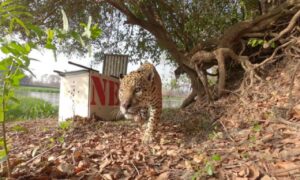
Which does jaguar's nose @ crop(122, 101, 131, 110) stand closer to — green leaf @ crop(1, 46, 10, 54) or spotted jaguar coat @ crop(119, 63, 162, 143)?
spotted jaguar coat @ crop(119, 63, 162, 143)

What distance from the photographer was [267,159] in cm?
226

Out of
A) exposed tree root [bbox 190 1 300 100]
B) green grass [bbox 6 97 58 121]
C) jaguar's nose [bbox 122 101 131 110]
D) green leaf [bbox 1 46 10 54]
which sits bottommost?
green grass [bbox 6 97 58 121]

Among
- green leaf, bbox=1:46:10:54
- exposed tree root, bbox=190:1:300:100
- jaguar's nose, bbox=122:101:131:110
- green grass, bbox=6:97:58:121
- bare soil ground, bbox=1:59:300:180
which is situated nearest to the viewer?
green leaf, bbox=1:46:10:54

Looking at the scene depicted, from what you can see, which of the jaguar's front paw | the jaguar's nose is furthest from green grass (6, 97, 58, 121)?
the jaguar's front paw

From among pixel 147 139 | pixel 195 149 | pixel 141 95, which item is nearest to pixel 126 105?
pixel 141 95

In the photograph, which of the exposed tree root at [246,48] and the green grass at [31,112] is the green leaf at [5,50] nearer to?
the exposed tree root at [246,48]

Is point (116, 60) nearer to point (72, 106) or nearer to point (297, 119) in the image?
point (72, 106)

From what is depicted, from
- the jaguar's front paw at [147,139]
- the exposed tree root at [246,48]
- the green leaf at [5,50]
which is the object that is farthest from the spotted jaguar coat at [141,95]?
the green leaf at [5,50]

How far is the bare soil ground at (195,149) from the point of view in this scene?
2.21 m

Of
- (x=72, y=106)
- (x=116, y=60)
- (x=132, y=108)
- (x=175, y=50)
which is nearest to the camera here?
(x=132, y=108)

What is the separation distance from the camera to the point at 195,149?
117 inches

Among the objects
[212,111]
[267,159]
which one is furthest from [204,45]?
[267,159]

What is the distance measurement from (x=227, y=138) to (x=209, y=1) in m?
4.08

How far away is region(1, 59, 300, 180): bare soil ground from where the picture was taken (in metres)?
2.21
